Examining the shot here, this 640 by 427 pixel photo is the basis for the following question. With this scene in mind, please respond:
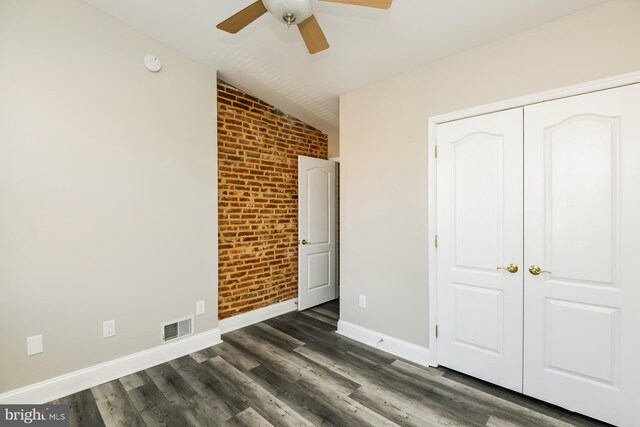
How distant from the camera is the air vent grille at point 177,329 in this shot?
266cm

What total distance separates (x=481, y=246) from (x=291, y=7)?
2112 millimetres

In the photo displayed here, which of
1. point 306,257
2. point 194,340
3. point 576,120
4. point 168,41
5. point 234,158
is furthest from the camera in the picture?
point 306,257

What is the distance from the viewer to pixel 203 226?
2.93m

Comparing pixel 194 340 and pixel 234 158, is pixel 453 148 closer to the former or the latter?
pixel 234 158

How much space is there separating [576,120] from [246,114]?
9.96 feet

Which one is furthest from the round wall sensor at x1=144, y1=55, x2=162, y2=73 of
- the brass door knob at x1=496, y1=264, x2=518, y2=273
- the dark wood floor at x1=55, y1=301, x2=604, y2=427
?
the brass door knob at x1=496, y1=264, x2=518, y2=273

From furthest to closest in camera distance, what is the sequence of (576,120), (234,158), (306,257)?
1. (306,257)
2. (234,158)
3. (576,120)

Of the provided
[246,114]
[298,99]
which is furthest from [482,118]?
[246,114]

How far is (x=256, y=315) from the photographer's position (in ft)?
11.5

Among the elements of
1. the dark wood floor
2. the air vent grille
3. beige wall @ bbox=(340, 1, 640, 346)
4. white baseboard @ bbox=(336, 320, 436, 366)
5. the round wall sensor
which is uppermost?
the round wall sensor

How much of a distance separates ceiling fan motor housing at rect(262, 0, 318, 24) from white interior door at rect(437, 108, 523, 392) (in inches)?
58.6

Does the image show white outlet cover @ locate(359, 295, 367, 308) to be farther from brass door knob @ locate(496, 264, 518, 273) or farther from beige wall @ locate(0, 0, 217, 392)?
beige wall @ locate(0, 0, 217, 392)

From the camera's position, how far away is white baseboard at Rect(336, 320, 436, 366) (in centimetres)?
255

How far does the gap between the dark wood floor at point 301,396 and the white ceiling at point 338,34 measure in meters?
2.67
